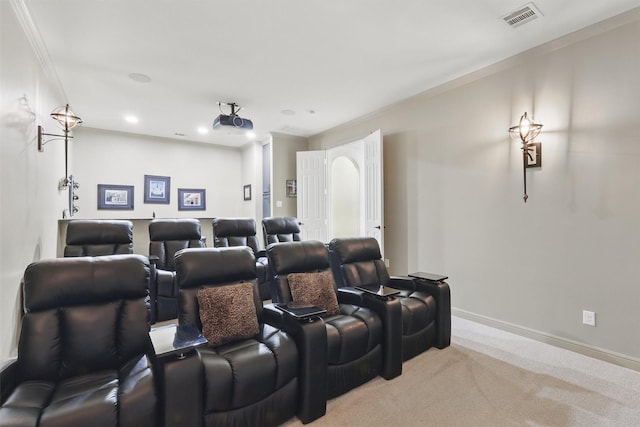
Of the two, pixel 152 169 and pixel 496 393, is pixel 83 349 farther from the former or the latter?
pixel 152 169

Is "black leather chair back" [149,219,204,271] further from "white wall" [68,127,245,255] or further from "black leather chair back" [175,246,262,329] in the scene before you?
"black leather chair back" [175,246,262,329]

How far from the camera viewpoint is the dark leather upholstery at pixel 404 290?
268 cm

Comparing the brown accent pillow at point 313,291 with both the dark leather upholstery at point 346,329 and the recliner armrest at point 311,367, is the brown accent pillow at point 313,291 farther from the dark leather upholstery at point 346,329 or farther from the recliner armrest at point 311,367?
the recliner armrest at point 311,367

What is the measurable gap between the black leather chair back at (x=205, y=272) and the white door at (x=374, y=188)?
251cm

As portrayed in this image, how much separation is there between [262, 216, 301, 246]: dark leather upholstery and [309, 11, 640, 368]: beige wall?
1695 mm

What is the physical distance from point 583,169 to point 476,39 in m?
1.52

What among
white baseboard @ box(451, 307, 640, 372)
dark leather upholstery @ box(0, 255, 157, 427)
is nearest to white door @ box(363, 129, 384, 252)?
white baseboard @ box(451, 307, 640, 372)

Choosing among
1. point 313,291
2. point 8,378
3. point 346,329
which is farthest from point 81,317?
point 346,329

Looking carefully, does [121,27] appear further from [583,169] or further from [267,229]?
[583,169]

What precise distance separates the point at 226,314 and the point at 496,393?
1926 millimetres

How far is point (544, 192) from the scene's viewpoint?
10.0 ft

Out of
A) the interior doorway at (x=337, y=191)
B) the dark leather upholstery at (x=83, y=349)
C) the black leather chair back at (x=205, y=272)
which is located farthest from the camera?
the interior doorway at (x=337, y=191)

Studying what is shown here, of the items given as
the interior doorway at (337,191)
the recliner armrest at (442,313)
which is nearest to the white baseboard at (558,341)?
the recliner armrest at (442,313)

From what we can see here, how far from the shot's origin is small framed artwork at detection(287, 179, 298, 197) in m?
6.40
